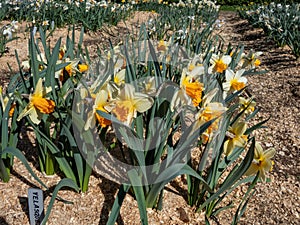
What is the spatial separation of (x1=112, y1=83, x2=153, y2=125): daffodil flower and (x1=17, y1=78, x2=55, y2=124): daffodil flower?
0.32 m

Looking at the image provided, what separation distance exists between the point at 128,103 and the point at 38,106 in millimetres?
428

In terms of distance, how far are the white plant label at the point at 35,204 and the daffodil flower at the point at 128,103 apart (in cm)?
50

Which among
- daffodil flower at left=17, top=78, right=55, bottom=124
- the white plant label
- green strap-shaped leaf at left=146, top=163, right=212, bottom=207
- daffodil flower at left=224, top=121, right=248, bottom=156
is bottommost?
the white plant label

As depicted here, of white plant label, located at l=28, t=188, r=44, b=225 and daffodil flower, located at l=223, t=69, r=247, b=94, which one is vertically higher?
daffodil flower, located at l=223, t=69, r=247, b=94

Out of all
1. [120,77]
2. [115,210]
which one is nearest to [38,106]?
[120,77]

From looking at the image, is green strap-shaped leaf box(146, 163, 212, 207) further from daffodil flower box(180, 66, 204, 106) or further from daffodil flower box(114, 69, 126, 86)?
daffodil flower box(114, 69, 126, 86)

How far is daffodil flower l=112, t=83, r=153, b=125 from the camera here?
1.33 metres

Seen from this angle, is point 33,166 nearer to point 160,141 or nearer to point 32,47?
point 32,47

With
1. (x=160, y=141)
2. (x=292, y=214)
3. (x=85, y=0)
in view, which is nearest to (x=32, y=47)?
(x=160, y=141)

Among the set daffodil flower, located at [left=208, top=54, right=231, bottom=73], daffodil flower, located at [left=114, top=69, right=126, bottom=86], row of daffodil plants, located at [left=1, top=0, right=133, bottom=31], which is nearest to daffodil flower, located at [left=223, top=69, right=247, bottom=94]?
daffodil flower, located at [left=208, top=54, right=231, bottom=73]

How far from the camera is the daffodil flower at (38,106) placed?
4.86ft

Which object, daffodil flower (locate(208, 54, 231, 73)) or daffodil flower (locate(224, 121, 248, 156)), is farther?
daffodil flower (locate(208, 54, 231, 73))

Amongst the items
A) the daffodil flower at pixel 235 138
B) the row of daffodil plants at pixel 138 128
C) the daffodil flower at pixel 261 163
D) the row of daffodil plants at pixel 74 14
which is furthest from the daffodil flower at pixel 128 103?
the row of daffodil plants at pixel 74 14

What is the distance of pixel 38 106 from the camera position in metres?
1.49
